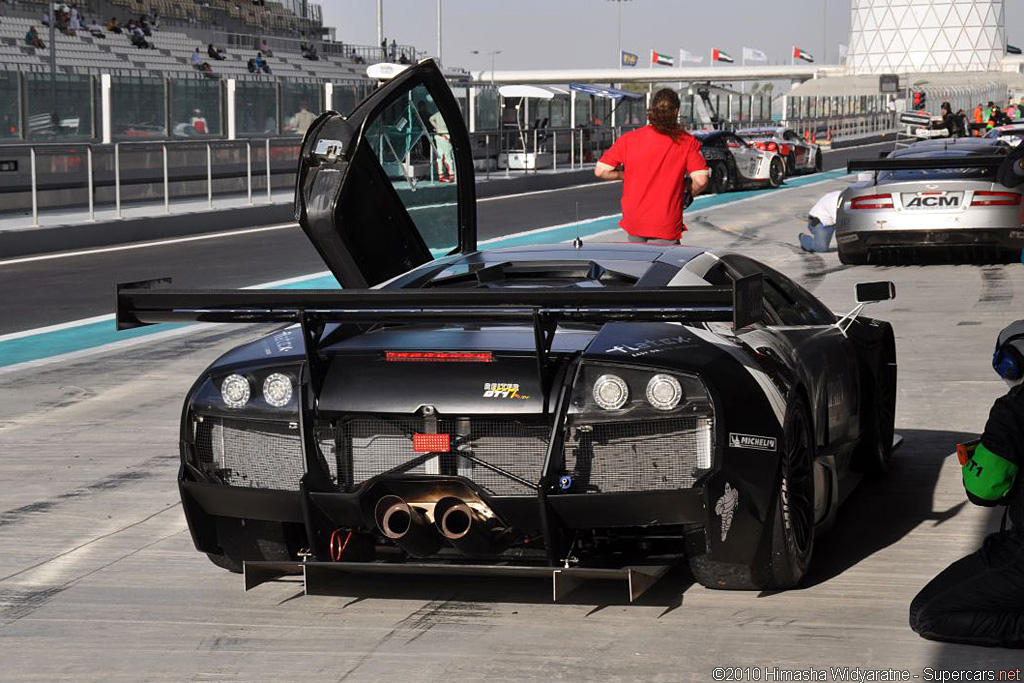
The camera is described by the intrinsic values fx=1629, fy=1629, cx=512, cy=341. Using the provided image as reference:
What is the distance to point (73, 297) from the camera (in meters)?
16.8

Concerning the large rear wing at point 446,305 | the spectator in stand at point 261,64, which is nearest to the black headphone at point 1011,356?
the large rear wing at point 446,305

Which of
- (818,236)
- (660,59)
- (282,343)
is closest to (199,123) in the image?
(818,236)

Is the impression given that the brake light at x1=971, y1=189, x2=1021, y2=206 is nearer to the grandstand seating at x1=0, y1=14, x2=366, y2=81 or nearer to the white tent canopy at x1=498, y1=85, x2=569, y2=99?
the white tent canopy at x1=498, y1=85, x2=569, y2=99

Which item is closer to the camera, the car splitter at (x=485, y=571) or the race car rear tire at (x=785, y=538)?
the car splitter at (x=485, y=571)

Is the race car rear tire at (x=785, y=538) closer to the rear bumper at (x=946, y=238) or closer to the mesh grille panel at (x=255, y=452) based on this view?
the mesh grille panel at (x=255, y=452)

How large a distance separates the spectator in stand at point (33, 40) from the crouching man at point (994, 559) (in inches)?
1791

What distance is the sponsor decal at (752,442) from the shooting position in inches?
199

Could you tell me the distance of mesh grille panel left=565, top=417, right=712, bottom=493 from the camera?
506cm

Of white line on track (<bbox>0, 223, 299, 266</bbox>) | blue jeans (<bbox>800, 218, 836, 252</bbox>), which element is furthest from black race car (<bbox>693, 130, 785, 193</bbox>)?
blue jeans (<bbox>800, 218, 836, 252</bbox>)

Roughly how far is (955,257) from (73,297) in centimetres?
1002

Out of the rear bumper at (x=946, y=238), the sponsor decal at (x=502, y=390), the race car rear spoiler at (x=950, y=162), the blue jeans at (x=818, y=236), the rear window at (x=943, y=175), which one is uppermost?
the race car rear spoiler at (x=950, y=162)

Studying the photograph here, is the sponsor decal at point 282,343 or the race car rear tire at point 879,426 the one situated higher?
the sponsor decal at point 282,343

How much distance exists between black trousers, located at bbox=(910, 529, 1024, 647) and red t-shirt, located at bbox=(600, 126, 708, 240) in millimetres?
5111

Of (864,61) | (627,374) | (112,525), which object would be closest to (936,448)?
(627,374)
